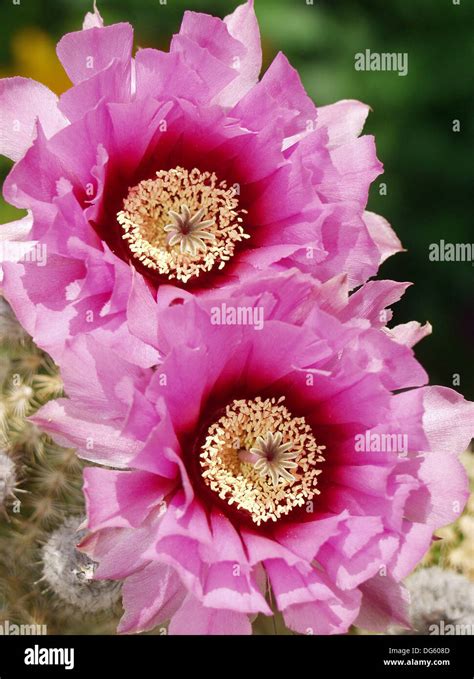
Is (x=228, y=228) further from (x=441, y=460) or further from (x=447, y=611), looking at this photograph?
(x=447, y=611)

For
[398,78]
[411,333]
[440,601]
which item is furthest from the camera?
[398,78]

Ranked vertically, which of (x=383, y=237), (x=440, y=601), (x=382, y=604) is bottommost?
(x=440, y=601)

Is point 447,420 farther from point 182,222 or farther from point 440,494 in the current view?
point 182,222

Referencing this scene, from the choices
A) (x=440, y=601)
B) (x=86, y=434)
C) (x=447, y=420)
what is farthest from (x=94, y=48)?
(x=440, y=601)

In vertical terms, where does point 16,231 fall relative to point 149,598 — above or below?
above

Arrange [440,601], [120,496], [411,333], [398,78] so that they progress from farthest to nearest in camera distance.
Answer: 1. [398,78]
2. [440,601]
3. [411,333]
4. [120,496]
